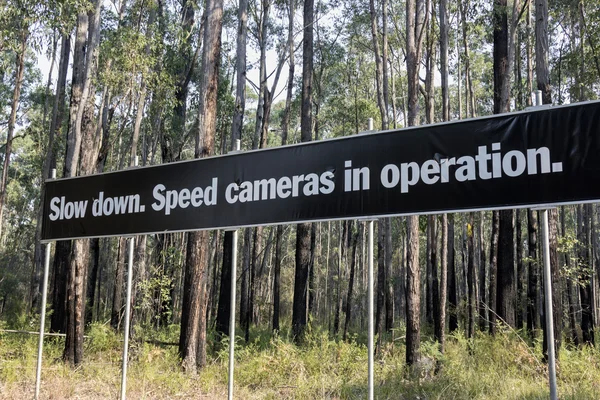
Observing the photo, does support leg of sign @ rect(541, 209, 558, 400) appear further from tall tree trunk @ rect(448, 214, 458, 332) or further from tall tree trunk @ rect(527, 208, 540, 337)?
tall tree trunk @ rect(448, 214, 458, 332)

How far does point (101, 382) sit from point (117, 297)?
8.78 meters

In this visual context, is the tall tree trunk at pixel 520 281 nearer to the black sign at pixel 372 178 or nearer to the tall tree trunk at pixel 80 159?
the tall tree trunk at pixel 80 159

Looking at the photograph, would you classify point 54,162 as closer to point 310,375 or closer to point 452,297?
point 310,375

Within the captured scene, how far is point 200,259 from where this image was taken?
974 cm

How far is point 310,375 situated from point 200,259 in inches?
113

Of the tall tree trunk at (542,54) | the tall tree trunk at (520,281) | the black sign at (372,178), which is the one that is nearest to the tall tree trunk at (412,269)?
the tall tree trunk at (542,54)

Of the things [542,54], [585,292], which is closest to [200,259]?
[542,54]

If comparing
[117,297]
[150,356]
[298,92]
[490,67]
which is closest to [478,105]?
[490,67]

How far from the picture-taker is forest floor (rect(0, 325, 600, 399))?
7637 mm

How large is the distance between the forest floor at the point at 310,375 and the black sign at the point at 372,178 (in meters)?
2.68

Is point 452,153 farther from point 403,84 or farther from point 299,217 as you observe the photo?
point 403,84

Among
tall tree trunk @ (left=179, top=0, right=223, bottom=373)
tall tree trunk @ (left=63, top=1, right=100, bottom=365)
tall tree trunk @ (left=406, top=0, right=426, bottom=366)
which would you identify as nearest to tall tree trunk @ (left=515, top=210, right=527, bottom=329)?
tall tree trunk @ (left=406, top=0, right=426, bottom=366)

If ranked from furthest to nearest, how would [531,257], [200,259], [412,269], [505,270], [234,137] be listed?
[234,137]
[531,257]
[505,270]
[412,269]
[200,259]

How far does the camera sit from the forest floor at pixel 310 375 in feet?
25.1
